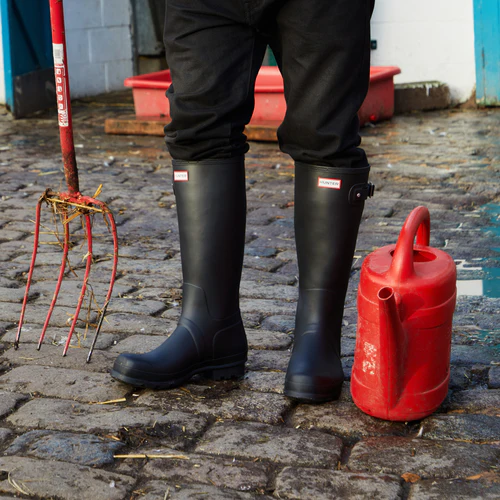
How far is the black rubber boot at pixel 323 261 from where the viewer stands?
6.88ft

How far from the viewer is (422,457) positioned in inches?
71.0

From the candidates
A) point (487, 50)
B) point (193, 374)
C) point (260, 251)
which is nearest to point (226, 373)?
point (193, 374)

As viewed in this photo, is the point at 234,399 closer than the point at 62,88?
Yes

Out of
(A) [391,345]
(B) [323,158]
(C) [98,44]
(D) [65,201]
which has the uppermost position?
(C) [98,44]

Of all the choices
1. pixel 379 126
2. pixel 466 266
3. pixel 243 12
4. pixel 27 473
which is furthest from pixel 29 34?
pixel 27 473

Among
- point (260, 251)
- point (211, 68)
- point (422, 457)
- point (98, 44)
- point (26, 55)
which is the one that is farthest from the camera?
point (98, 44)

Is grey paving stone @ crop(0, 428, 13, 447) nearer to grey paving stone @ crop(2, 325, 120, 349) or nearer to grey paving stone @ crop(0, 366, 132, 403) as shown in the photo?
grey paving stone @ crop(0, 366, 132, 403)

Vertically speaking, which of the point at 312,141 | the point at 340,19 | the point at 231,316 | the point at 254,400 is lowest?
the point at 254,400

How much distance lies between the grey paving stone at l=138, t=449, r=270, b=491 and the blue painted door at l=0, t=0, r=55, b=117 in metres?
5.51

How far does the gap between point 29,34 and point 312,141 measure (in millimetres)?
5308

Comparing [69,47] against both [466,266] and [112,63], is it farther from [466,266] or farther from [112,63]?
[466,266]

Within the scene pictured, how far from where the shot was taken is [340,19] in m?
2.00

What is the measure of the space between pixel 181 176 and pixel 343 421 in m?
0.71

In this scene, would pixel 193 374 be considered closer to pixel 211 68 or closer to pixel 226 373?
pixel 226 373
